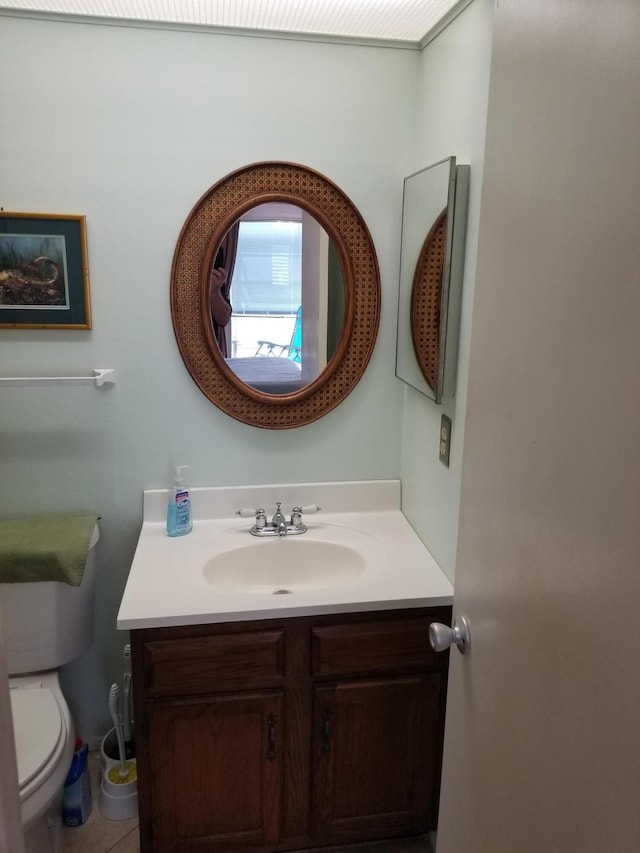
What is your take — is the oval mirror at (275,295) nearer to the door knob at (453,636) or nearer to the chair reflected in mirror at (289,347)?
the chair reflected in mirror at (289,347)

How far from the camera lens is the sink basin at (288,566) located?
5.99 ft

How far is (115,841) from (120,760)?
0.20m

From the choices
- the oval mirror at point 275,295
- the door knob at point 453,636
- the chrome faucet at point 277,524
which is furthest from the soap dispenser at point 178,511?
the door knob at point 453,636

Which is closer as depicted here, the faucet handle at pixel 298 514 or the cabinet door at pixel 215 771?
the cabinet door at pixel 215 771

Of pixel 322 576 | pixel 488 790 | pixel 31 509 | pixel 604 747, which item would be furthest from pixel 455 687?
pixel 31 509

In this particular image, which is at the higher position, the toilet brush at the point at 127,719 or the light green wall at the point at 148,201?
the light green wall at the point at 148,201

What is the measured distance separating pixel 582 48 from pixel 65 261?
4.76 feet

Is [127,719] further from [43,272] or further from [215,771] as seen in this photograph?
[43,272]

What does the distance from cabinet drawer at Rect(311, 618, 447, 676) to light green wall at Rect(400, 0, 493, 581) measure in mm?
181

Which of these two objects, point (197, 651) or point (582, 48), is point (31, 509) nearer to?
point (197, 651)

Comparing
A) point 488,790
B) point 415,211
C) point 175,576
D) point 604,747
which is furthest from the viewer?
point 415,211

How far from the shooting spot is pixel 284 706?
1594mm

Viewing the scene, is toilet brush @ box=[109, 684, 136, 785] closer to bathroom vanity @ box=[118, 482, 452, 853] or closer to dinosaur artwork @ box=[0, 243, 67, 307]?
bathroom vanity @ box=[118, 482, 452, 853]

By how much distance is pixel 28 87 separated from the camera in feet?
5.48
